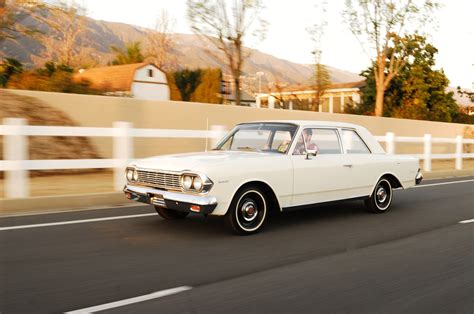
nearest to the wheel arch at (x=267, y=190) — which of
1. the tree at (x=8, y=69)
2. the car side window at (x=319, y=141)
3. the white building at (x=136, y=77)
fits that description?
the car side window at (x=319, y=141)

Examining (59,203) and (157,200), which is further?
(59,203)

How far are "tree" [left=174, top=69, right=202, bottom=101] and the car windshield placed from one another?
149 feet

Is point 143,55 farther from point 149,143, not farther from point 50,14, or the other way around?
point 149,143

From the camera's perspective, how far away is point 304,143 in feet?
23.7

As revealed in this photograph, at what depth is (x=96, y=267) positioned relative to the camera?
4.94 meters

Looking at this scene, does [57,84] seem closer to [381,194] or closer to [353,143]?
[353,143]

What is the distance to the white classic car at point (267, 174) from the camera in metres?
6.09

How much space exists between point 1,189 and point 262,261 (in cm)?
683

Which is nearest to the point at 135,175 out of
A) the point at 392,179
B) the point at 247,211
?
the point at 247,211

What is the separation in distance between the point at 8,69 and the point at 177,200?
19852 millimetres

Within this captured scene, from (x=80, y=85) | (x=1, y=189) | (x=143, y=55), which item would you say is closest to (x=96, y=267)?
(x=1, y=189)

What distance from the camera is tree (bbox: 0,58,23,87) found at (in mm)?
20297

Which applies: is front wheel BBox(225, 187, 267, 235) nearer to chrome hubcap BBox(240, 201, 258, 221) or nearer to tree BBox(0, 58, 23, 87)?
chrome hubcap BBox(240, 201, 258, 221)

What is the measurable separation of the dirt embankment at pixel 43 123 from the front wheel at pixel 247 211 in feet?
24.7
